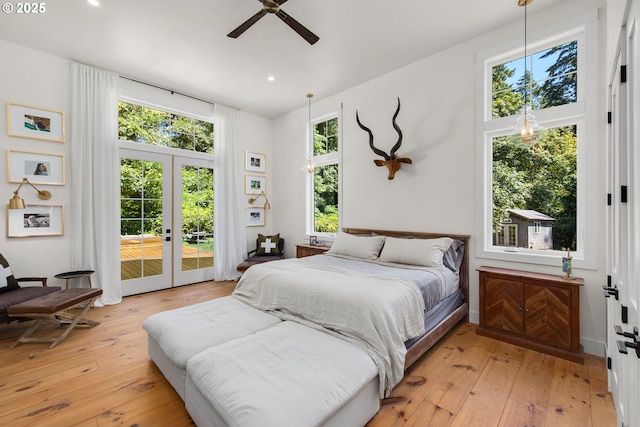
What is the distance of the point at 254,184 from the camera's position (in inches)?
220

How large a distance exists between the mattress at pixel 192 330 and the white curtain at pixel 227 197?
2.59 metres

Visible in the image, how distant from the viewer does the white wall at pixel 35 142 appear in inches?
127

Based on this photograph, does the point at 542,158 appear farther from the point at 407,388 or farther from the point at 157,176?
the point at 157,176

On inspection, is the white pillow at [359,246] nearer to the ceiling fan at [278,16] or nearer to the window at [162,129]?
the ceiling fan at [278,16]

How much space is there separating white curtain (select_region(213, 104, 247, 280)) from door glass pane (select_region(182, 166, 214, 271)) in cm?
15

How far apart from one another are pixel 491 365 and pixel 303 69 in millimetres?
4004

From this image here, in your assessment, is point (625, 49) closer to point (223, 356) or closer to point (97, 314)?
point (223, 356)

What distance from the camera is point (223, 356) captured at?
1662 mm

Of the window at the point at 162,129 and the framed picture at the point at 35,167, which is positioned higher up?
the window at the point at 162,129

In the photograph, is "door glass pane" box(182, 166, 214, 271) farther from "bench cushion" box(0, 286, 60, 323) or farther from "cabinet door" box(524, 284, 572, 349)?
"cabinet door" box(524, 284, 572, 349)

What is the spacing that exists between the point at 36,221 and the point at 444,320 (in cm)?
490

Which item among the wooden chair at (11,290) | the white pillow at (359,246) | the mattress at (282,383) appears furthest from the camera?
the white pillow at (359,246)

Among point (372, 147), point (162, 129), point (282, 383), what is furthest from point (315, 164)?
point (282, 383)

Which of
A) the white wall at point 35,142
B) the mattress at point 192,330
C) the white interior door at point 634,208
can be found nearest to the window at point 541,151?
the white interior door at point 634,208
